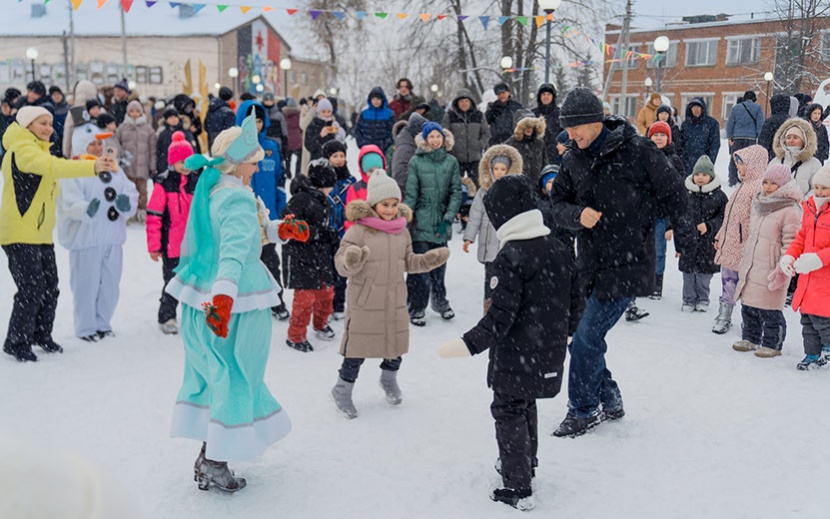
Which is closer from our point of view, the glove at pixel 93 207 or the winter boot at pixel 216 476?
the winter boot at pixel 216 476

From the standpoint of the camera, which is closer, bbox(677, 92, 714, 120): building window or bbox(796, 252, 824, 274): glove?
bbox(796, 252, 824, 274): glove

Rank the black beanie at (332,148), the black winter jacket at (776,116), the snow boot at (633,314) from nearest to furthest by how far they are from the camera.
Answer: the black beanie at (332,148) < the snow boot at (633,314) < the black winter jacket at (776,116)

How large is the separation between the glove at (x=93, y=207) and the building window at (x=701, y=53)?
4903cm

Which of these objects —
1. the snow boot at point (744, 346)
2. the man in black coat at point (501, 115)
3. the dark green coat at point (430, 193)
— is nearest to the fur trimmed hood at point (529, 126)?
the dark green coat at point (430, 193)

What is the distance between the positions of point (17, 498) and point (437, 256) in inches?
171

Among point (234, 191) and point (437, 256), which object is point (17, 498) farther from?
point (437, 256)

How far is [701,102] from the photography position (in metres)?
13.1

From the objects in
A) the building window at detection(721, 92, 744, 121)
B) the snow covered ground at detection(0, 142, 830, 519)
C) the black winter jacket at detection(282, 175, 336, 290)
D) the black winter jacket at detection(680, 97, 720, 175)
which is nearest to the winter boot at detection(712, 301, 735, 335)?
the snow covered ground at detection(0, 142, 830, 519)

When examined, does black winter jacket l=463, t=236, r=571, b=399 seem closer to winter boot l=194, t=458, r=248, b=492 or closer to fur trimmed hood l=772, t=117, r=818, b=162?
winter boot l=194, t=458, r=248, b=492

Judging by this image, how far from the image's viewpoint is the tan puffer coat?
535 centimetres

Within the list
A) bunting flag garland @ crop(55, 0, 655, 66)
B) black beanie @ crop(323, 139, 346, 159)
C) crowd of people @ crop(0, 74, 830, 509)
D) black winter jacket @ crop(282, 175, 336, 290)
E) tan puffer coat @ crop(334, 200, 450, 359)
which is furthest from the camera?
bunting flag garland @ crop(55, 0, 655, 66)

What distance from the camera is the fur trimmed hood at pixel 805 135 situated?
8117 millimetres

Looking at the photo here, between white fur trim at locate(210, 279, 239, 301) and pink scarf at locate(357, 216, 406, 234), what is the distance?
6.05 ft

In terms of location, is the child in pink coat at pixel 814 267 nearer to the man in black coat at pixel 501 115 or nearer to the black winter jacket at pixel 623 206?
the black winter jacket at pixel 623 206
